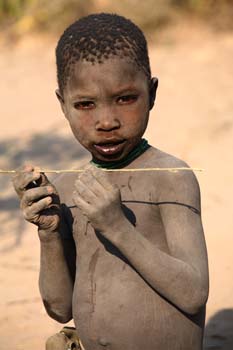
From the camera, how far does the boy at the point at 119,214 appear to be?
2.65 m

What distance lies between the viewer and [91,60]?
274 centimetres

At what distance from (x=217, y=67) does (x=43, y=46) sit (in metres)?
2.93

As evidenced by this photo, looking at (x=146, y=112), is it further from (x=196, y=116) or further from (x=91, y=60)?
(x=196, y=116)

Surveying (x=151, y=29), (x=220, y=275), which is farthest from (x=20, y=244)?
(x=151, y=29)

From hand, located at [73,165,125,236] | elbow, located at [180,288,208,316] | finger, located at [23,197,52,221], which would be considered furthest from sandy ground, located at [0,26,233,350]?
hand, located at [73,165,125,236]

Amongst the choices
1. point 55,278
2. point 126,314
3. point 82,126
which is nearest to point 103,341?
point 126,314

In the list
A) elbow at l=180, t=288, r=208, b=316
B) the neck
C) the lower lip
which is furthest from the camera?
the neck

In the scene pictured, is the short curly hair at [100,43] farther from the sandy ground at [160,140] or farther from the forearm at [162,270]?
the sandy ground at [160,140]

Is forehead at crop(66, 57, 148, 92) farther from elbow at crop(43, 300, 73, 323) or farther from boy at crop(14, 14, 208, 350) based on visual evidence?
elbow at crop(43, 300, 73, 323)

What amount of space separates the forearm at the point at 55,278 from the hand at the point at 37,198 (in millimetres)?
72

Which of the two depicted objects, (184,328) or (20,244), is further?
(20,244)

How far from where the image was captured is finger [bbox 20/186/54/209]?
2.75m

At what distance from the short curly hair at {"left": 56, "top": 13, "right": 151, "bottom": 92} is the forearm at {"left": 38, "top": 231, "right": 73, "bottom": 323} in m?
0.56

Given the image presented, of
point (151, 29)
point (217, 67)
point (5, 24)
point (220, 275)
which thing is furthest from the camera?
point (5, 24)
